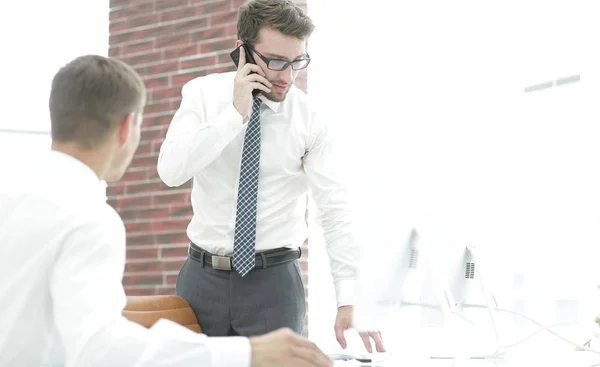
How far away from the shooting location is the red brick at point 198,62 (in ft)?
12.8

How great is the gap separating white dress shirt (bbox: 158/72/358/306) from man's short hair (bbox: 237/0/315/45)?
204 millimetres

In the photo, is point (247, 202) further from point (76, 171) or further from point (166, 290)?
point (166, 290)

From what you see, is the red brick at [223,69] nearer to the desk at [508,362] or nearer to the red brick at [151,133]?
the red brick at [151,133]

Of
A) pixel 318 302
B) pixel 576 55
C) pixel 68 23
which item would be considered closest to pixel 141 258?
pixel 318 302

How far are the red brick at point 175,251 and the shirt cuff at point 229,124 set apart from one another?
1.65m

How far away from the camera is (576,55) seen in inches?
119

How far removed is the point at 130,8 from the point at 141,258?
52.9 inches

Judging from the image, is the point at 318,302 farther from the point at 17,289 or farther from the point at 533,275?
the point at 17,289

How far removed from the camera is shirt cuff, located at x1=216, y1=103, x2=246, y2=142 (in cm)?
232

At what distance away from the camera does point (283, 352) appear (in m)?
1.33

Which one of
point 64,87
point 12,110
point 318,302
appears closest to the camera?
point 64,87

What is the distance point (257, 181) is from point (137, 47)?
78.3 inches

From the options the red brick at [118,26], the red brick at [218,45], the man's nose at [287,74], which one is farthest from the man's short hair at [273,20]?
the red brick at [118,26]

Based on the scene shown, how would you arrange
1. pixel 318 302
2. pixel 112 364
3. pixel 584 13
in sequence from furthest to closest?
pixel 318 302 → pixel 584 13 → pixel 112 364
